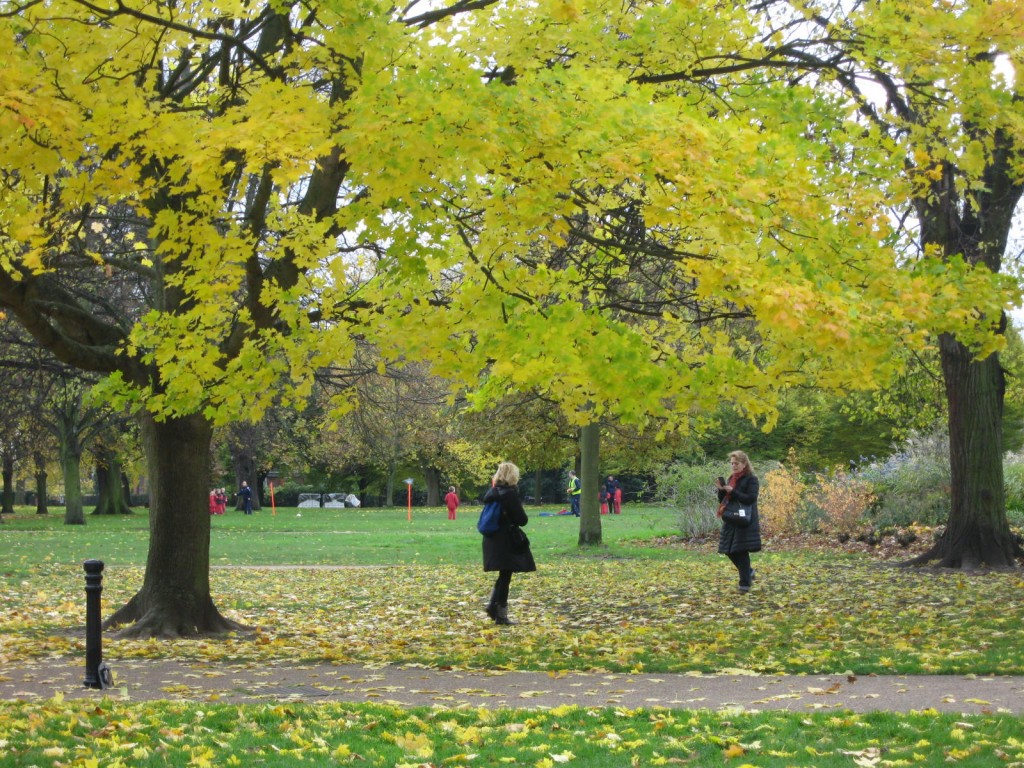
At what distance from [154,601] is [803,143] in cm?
761

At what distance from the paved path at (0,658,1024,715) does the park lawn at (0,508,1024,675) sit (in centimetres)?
48

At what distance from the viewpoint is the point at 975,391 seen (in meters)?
16.5

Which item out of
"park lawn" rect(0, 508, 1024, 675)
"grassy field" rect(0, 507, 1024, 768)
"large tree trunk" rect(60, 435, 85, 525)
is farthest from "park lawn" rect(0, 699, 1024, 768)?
"large tree trunk" rect(60, 435, 85, 525)

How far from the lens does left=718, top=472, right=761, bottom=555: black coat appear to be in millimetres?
13742

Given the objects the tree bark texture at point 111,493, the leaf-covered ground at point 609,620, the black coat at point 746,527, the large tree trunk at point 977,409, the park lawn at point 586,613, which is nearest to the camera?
the leaf-covered ground at point 609,620

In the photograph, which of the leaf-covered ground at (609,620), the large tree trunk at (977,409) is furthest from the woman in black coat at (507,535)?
the large tree trunk at (977,409)

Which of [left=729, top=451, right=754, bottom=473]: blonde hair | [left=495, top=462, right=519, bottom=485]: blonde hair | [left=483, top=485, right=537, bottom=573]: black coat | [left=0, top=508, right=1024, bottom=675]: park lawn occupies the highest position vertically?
[left=729, top=451, right=754, bottom=473]: blonde hair

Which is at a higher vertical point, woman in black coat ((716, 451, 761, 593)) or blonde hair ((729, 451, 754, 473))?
blonde hair ((729, 451, 754, 473))

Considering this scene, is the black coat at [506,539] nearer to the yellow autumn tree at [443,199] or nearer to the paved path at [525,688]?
the yellow autumn tree at [443,199]

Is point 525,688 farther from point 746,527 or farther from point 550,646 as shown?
point 746,527

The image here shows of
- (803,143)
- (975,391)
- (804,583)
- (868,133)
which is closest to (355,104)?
(803,143)

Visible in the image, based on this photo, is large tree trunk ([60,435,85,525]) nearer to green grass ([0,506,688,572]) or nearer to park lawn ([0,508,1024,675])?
green grass ([0,506,688,572])

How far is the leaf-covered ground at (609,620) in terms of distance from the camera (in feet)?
31.1

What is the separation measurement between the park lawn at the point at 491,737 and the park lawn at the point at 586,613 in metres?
2.23
